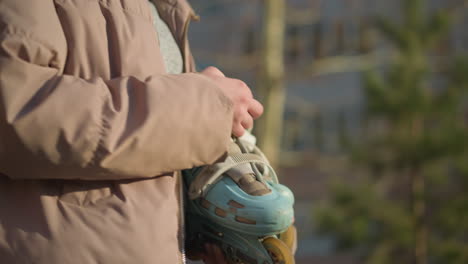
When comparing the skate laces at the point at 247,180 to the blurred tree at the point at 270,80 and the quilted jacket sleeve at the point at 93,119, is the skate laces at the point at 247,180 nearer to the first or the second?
the quilted jacket sleeve at the point at 93,119

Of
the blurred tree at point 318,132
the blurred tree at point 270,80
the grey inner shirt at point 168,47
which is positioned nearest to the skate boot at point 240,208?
the grey inner shirt at point 168,47

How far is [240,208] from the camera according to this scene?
830 millimetres

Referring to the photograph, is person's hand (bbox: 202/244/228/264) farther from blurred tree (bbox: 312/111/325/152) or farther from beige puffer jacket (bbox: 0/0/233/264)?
blurred tree (bbox: 312/111/325/152)

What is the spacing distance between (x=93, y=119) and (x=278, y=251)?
33 centimetres

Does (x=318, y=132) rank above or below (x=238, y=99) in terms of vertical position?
below

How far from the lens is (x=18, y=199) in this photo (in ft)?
2.39

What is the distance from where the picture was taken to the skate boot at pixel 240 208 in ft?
2.72

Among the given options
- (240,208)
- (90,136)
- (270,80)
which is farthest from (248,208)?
(270,80)

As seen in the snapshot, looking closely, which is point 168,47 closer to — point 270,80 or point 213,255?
point 213,255

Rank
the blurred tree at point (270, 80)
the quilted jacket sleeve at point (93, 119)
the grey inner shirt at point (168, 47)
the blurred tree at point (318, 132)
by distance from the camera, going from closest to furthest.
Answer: the quilted jacket sleeve at point (93, 119) → the grey inner shirt at point (168, 47) → the blurred tree at point (270, 80) → the blurred tree at point (318, 132)

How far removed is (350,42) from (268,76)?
6.09ft

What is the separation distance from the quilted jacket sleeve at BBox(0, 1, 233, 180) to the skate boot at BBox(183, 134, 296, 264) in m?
0.10

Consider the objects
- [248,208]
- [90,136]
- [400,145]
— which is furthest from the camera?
[400,145]

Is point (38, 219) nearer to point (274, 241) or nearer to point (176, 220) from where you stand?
point (176, 220)
